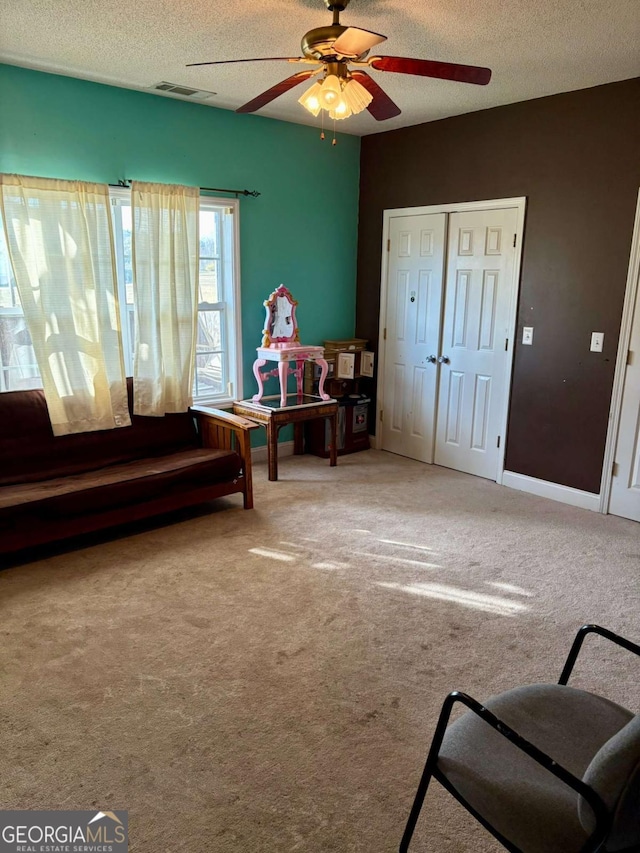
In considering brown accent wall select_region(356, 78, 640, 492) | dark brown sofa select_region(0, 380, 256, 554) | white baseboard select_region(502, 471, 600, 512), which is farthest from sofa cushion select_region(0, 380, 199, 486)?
brown accent wall select_region(356, 78, 640, 492)

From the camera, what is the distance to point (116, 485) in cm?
344

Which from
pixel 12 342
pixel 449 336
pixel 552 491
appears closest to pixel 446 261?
pixel 449 336

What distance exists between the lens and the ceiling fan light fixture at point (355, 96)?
2.48 m

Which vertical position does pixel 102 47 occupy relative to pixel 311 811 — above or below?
above

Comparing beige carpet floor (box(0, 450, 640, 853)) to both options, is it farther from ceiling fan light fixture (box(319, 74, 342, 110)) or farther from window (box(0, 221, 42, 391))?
ceiling fan light fixture (box(319, 74, 342, 110))

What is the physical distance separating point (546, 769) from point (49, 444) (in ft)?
10.5

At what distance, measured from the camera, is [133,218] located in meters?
3.99

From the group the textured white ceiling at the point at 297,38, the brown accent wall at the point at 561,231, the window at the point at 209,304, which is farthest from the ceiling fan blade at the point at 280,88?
the brown accent wall at the point at 561,231

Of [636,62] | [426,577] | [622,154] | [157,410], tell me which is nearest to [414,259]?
[622,154]

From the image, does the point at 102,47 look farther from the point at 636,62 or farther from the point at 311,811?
the point at 311,811

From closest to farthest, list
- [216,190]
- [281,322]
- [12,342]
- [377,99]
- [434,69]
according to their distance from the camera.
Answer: [434,69] < [377,99] < [12,342] < [216,190] < [281,322]

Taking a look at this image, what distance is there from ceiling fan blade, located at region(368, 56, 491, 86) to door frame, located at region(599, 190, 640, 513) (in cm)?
193

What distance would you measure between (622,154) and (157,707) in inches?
154

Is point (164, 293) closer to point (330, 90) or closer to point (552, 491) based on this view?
point (330, 90)
